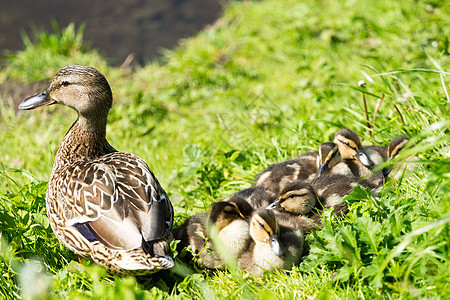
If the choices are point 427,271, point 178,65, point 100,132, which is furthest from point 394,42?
point 427,271

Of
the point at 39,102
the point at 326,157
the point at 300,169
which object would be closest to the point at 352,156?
the point at 326,157

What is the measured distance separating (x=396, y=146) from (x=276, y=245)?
50.6 inches

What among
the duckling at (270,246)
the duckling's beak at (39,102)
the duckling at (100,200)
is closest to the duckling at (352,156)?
the duckling at (270,246)

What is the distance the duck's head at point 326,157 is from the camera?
3.60 meters

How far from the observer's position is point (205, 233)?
3.19 metres

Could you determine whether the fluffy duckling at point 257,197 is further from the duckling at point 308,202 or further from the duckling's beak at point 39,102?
the duckling's beak at point 39,102

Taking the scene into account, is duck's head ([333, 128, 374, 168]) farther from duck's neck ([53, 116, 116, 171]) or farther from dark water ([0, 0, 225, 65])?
dark water ([0, 0, 225, 65])

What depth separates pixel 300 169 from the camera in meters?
3.74

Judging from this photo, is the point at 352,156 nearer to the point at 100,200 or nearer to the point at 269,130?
the point at 269,130

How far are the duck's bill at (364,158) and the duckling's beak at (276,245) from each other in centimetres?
112

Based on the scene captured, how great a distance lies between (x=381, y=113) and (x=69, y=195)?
2621 mm

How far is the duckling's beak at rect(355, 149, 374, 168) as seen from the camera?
143 inches

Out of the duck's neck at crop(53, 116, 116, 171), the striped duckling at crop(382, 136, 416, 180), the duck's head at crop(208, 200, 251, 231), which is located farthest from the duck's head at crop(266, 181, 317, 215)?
the duck's neck at crop(53, 116, 116, 171)

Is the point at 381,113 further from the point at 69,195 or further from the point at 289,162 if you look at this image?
the point at 69,195
